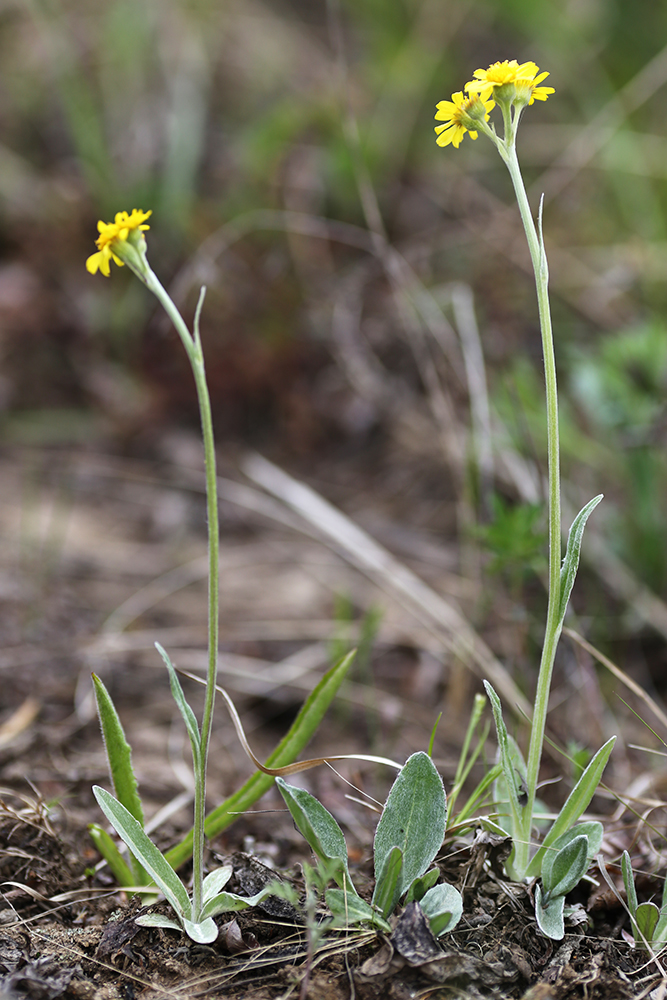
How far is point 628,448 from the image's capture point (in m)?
2.11

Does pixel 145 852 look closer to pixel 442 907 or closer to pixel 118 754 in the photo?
pixel 118 754

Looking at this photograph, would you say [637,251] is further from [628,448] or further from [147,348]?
[147,348]

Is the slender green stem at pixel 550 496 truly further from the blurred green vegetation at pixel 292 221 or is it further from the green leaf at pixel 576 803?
the blurred green vegetation at pixel 292 221

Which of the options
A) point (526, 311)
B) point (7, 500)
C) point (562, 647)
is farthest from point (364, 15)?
point (562, 647)

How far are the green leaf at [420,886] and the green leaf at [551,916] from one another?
138mm

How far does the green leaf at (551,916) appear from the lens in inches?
38.3

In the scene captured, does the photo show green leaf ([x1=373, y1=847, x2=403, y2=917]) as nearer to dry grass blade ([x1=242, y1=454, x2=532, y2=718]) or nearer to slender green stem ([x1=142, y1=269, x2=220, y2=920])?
slender green stem ([x1=142, y1=269, x2=220, y2=920])

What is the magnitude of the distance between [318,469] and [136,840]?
2093mm

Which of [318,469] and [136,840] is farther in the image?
[318,469]

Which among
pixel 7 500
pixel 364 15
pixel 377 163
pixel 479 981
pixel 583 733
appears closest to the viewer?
pixel 479 981

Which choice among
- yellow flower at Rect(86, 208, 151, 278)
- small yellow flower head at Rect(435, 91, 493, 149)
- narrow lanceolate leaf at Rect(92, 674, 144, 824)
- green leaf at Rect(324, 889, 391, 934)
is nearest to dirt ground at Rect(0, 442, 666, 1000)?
green leaf at Rect(324, 889, 391, 934)

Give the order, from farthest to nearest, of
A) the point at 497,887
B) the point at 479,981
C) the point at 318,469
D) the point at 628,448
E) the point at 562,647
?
the point at 318,469
the point at 628,448
the point at 562,647
the point at 497,887
the point at 479,981

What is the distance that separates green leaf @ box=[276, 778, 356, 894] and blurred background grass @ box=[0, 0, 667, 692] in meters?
1.26

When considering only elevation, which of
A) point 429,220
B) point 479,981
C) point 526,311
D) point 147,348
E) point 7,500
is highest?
point 429,220
